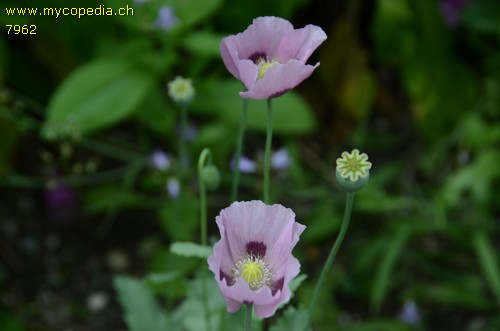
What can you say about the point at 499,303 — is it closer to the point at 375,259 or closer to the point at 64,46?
the point at 375,259

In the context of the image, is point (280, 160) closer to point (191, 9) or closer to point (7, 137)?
point (191, 9)

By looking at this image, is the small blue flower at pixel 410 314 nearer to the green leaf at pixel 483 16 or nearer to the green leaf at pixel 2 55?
the green leaf at pixel 483 16

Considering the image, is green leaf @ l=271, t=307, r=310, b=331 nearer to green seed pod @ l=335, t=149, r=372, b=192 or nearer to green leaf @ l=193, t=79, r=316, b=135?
green seed pod @ l=335, t=149, r=372, b=192

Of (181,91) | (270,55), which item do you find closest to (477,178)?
(181,91)

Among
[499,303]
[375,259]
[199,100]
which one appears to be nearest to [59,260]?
[199,100]

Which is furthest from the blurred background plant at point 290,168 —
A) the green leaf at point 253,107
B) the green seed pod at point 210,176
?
the green seed pod at point 210,176
